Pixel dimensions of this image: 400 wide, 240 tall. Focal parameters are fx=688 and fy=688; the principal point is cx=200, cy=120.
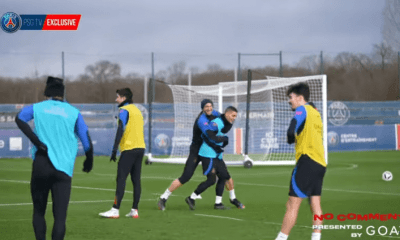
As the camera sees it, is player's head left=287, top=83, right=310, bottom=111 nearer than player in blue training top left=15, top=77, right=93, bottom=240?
No

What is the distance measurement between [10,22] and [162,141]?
828cm

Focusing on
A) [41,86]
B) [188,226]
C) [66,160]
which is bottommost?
[188,226]

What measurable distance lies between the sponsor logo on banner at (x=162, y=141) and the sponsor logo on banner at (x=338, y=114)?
11305mm

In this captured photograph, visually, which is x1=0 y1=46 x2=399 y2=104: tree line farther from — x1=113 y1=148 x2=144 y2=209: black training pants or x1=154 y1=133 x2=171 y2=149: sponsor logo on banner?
x1=113 y1=148 x2=144 y2=209: black training pants

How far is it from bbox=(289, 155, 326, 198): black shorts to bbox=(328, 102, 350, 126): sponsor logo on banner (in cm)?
3065

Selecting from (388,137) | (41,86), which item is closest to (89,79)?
(41,86)

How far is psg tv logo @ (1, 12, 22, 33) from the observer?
85.8 feet

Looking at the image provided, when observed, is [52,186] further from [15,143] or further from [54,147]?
[15,143]

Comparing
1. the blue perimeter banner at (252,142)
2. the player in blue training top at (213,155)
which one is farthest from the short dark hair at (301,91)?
the blue perimeter banner at (252,142)

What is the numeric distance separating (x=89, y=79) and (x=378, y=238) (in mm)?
34593

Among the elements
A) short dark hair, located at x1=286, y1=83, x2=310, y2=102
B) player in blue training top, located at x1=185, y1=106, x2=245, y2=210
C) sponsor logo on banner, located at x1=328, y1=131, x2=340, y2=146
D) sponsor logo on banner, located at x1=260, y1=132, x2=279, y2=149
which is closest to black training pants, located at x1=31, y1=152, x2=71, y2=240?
short dark hair, located at x1=286, y1=83, x2=310, y2=102

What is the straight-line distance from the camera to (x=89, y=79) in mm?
42000

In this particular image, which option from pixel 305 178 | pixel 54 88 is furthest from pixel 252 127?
pixel 54 88

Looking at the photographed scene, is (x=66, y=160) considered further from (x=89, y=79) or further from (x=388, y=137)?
(x=89, y=79)
